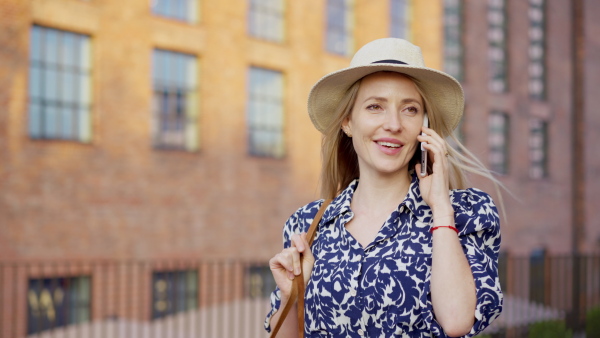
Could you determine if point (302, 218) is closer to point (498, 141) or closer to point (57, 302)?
point (57, 302)

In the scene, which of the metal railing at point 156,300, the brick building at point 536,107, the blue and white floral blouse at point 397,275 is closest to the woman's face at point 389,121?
the blue and white floral blouse at point 397,275

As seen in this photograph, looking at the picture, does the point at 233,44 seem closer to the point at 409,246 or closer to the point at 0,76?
the point at 0,76

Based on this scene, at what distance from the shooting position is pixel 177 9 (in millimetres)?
15305

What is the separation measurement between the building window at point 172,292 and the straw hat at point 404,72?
1220cm

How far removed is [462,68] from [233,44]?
10.1m

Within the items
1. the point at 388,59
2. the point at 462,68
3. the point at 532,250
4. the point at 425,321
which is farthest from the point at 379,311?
A: the point at 532,250

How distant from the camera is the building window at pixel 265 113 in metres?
16.8

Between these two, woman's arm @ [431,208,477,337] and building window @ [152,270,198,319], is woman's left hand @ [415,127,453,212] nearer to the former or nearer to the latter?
woman's arm @ [431,208,477,337]

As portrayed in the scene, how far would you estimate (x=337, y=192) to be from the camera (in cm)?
277

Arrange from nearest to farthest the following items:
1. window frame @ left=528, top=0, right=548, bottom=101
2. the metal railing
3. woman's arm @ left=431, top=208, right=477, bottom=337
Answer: woman's arm @ left=431, top=208, right=477, bottom=337, the metal railing, window frame @ left=528, top=0, right=548, bottom=101

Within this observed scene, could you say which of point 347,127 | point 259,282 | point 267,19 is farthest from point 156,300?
→ point 347,127

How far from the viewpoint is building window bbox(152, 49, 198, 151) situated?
49.0 feet

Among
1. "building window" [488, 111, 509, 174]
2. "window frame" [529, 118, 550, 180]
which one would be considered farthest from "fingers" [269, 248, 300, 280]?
"window frame" [529, 118, 550, 180]

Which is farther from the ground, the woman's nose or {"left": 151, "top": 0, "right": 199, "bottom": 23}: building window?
{"left": 151, "top": 0, "right": 199, "bottom": 23}: building window
